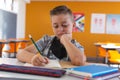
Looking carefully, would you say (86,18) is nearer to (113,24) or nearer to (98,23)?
(98,23)

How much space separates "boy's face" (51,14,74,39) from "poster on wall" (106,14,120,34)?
743 cm

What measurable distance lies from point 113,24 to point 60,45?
7.44m

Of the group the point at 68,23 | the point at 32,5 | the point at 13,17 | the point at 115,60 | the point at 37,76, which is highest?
the point at 32,5

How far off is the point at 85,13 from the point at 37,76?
315 inches

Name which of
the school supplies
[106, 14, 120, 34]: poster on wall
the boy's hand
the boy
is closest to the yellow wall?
[106, 14, 120, 34]: poster on wall

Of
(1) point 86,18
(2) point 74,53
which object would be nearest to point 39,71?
(2) point 74,53

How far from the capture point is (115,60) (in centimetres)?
492

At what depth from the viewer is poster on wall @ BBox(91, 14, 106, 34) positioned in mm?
8562

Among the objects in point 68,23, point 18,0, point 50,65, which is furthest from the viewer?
point 18,0

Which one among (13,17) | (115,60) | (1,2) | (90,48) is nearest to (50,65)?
(115,60)

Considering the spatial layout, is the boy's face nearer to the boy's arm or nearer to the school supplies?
the boy's arm

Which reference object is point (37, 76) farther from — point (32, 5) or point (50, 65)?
point (32, 5)

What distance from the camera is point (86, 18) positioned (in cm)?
861

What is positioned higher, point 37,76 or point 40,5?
point 40,5
